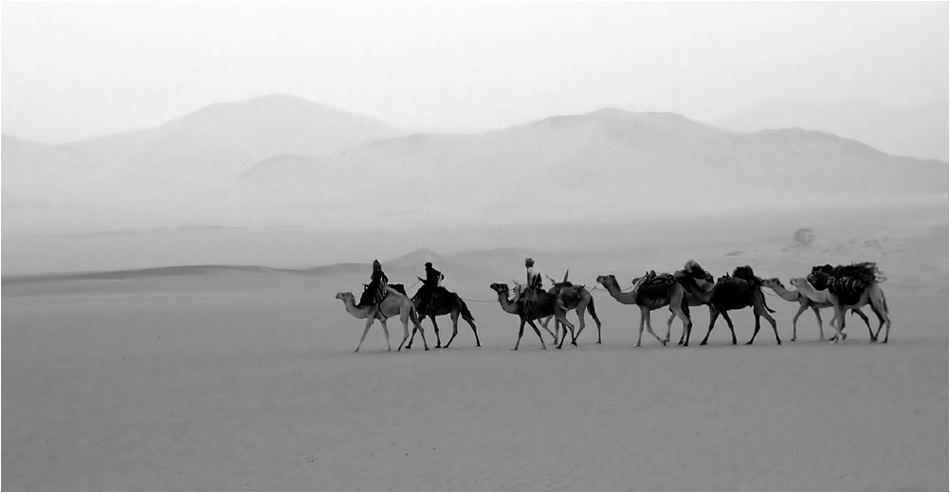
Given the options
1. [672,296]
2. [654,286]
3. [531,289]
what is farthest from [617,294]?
[531,289]

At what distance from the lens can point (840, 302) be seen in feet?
54.1

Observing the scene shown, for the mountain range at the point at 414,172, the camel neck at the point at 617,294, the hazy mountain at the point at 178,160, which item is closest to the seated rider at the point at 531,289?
the camel neck at the point at 617,294

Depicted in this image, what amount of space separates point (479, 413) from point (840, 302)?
679 cm

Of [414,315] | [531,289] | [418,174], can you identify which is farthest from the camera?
[418,174]

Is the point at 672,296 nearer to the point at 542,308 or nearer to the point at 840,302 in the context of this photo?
the point at 542,308

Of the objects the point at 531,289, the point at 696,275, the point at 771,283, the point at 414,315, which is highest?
the point at 696,275

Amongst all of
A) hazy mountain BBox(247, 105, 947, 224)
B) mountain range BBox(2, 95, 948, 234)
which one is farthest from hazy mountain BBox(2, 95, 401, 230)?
hazy mountain BBox(247, 105, 947, 224)

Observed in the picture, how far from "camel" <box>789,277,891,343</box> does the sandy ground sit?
0.49 meters

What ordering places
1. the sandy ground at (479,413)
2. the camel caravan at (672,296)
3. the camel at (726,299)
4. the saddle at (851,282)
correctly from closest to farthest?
the sandy ground at (479,413) < the saddle at (851,282) < the camel caravan at (672,296) < the camel at (726,299)

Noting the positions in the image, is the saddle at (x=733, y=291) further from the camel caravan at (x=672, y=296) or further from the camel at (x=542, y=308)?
the camel at (x=542, y=308)

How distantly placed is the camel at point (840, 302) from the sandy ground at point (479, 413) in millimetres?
486

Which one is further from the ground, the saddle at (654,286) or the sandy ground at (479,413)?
the saddle at (654,286)

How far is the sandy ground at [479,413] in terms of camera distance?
1009 centimetres

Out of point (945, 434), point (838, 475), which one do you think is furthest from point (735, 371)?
point (838, 475)
